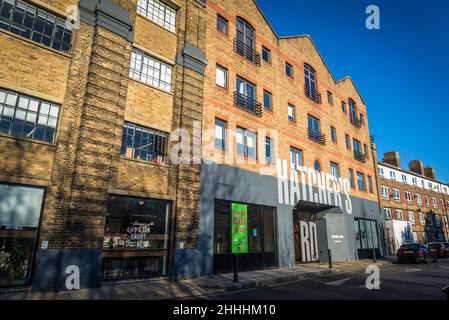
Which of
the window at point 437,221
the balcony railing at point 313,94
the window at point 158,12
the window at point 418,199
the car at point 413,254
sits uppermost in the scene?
the balcony railing at point 313,94

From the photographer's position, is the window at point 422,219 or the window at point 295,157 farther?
the window at point 422,219

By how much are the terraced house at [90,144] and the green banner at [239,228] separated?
2435mm

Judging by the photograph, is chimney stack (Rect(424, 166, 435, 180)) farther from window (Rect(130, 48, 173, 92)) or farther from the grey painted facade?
window (Rect(130, 48, 173, 92))

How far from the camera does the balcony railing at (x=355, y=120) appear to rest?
86.0ft

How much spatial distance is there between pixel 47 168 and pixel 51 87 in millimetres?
2673

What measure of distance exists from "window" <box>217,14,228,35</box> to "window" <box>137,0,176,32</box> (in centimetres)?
299

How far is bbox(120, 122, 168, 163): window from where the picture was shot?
10.6 meters

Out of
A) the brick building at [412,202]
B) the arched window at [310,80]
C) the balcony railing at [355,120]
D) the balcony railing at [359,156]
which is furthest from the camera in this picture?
the brick building at [412,202]

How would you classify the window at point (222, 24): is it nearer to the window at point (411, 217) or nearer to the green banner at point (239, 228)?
the green banner at point (239, 228)

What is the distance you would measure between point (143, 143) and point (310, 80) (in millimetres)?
15565

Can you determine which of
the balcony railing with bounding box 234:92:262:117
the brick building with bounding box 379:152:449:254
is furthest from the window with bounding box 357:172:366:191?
the balcony railing with bounding box 234:92:262:117

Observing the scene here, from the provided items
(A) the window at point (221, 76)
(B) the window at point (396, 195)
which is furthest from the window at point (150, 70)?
(B) the window at point (396, 195)

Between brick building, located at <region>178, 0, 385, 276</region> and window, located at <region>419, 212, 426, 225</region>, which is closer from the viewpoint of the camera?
brick building, located at <region>178, 0, 385, 276</region>

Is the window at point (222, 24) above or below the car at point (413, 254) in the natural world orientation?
above
